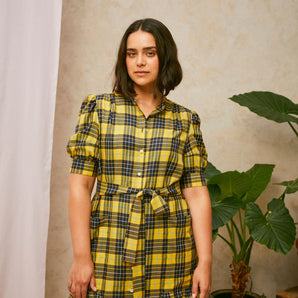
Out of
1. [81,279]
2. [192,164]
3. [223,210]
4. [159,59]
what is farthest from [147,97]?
[223,210]

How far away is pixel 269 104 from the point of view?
2.09 metres

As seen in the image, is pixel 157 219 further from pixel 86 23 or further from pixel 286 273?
pixel 286 273

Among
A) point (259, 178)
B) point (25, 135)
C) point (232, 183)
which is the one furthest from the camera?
point (259, 178)

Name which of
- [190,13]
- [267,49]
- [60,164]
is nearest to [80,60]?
[60,164]

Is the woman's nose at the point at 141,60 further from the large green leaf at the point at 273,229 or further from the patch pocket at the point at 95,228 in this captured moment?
the large green leaf at the point at 273,229

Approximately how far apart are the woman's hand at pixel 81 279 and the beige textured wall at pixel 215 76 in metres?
1.03

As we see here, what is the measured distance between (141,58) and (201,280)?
0.72 m

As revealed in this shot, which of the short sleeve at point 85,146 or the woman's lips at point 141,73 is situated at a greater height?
the woman's lips at point 141,73

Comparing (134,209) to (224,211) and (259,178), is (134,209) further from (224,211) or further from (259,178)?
(259,178)

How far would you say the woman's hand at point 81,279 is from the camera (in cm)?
104

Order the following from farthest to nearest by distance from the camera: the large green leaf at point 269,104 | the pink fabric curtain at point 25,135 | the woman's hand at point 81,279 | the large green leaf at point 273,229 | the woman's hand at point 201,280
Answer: the large green leaf at point 269,104
the large green leaf at point 273,229
the pink fabric curtain at point 25,135
the woman's hand at point 201,280
the woman's hand at point 81,279

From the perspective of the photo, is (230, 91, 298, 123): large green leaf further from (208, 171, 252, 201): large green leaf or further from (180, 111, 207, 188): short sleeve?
(180, 111, 207, 188): short sleeve

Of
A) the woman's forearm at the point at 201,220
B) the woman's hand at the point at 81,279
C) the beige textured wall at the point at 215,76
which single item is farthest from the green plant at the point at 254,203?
the woman's hand at the point at 81,279

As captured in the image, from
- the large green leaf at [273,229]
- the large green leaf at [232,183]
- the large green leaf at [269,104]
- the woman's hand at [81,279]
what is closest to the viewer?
the woman's hand at [81,279]
